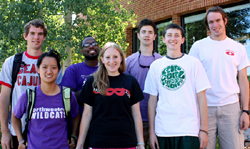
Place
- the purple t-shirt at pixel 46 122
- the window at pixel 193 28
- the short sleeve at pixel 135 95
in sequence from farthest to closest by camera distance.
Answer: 1. the window at pixel 193 28
2. the short sleeve at pixel 135 95
3. the purple t-shirt at pixel 46 122

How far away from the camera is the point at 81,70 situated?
3.42 meters

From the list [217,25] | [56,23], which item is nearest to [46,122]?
[217,25]

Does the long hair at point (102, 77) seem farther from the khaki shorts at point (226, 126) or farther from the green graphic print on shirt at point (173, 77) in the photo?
Result: the khaki shorts at point (226, 126)

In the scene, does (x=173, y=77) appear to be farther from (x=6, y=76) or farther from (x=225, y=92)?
(x=6, y=76)

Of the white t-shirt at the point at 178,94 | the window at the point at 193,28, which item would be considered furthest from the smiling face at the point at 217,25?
the window at the point at 193,28

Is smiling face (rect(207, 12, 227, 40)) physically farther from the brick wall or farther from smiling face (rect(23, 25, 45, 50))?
the brick wall

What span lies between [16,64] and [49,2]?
3077 mm

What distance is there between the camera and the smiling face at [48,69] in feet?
9.41

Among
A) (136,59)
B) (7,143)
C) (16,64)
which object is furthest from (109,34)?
(7,143)

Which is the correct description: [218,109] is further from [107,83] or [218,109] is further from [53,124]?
[53,124]

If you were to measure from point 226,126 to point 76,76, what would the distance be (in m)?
2.09

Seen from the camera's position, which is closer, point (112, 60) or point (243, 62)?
Answer: point (112, 60)

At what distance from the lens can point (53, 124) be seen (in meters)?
2.74

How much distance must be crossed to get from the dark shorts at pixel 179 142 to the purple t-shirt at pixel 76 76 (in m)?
1.30
